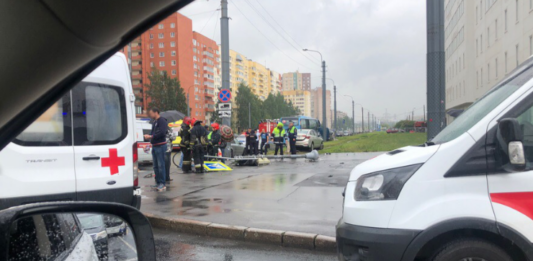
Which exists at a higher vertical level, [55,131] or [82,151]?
[55,131]

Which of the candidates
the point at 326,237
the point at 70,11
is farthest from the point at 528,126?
the point at 70,11

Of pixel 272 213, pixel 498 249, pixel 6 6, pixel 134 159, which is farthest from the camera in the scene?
pixel 272 213

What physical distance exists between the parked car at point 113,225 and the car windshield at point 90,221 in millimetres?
30

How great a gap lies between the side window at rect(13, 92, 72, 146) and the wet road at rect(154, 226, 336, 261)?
197 centimetres

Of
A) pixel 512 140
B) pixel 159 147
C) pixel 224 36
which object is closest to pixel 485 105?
pixel 512 140

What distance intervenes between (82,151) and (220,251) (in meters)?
2.34

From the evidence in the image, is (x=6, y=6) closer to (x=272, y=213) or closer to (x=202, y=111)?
(x=272, y=213)

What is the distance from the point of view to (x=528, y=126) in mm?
3215

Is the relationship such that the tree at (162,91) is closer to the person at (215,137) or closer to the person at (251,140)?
the person at (251,140)

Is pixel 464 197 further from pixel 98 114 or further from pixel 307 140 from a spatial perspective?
pixel 307 140

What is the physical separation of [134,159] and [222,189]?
372cm

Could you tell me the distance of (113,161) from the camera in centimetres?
599

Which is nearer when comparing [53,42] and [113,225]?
[53,42]

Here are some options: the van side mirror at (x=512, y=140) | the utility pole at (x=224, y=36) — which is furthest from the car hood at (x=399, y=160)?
the utility pole at (x=224, y=36)
